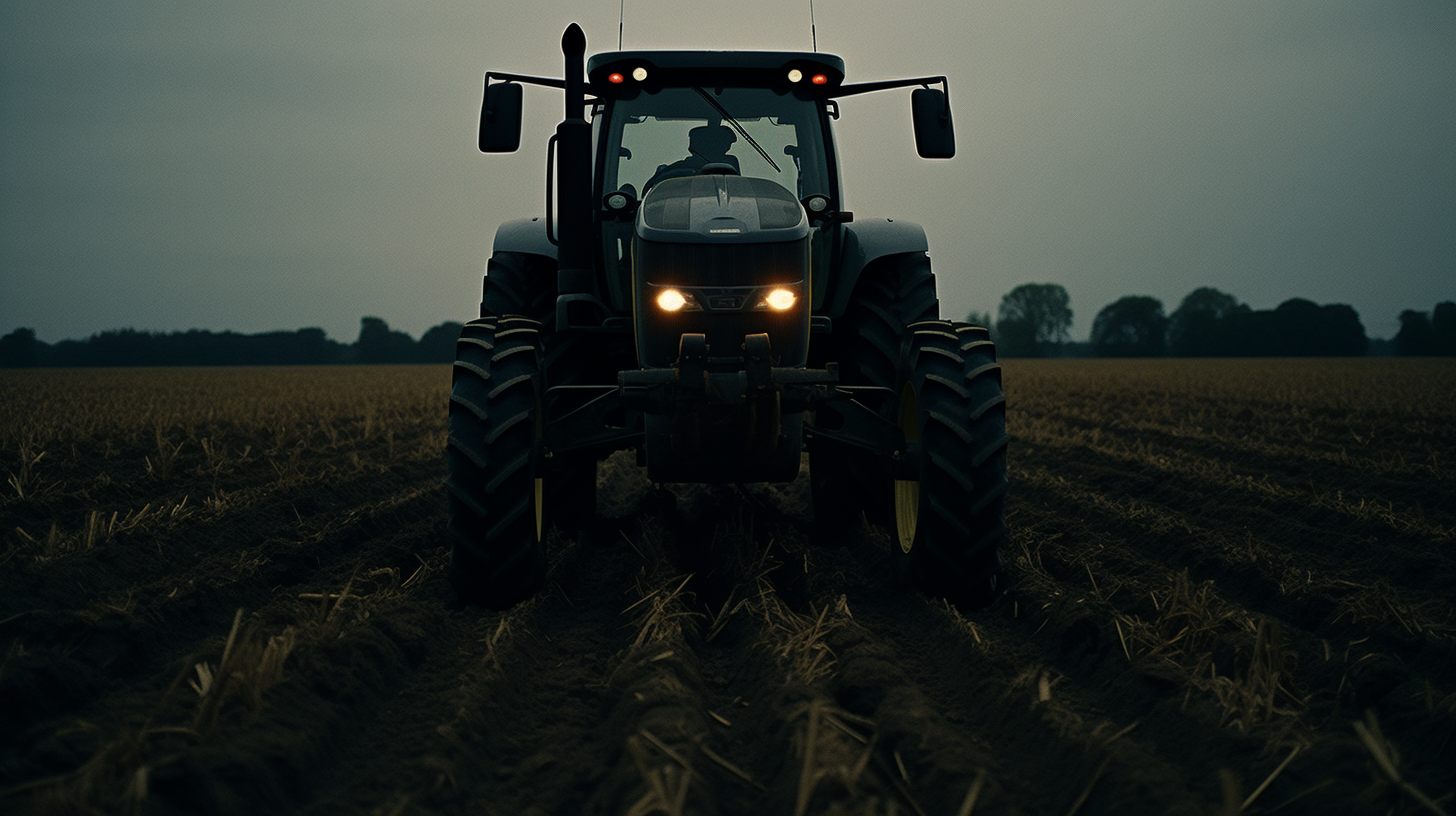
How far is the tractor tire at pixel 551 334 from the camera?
14.5 feet

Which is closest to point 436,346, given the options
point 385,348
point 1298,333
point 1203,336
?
point 385,348

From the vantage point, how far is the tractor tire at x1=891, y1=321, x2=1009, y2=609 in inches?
139

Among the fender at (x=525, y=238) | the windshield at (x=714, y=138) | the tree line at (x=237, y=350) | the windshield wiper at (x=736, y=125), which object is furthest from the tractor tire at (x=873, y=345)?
the tree line at (x=237, y=350)

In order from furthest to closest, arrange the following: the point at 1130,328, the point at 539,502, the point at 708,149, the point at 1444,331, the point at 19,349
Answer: the point at 1130,328 → the point at 1444,331 → the point at 19,349 → the point at 708,149 → the point at 539,502

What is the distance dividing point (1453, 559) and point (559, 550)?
4.23 meters

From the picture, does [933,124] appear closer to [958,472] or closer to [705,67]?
[705,67]

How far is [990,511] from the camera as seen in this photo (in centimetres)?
356

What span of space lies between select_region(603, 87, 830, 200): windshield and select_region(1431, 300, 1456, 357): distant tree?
6685 cm

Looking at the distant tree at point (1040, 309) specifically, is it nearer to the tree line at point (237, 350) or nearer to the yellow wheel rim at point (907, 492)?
the tree line at point (237, 350)

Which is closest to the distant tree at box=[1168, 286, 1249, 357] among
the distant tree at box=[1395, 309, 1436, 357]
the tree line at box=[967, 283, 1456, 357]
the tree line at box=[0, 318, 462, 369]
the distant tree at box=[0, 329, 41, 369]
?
the tree line at box=[967, 283, 1456, 357]

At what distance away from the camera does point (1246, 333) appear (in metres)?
62.3

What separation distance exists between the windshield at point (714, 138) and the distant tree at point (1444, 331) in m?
66.9

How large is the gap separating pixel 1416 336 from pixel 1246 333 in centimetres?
960

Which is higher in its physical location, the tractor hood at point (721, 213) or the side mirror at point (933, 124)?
the side mirror at point (933, 124)
